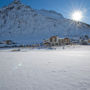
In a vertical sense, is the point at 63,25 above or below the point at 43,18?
below

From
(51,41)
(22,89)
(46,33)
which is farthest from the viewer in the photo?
(46,33)

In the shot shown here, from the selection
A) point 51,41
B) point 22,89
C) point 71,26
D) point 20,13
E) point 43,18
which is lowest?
point 22,89

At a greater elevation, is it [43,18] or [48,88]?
[43,18]

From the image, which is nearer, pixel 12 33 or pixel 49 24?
pixel 12 33

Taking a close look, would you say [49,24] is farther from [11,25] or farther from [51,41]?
[51,41]

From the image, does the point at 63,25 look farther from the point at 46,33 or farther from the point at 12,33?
the point at 12,33

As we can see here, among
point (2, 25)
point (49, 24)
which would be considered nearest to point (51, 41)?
point (49, 24)

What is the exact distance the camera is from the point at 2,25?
67.8 metres

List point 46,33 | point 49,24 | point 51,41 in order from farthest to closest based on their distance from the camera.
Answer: point 49,24 < point 46,33 < point 51,41

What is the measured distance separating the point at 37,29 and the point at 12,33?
769 inches

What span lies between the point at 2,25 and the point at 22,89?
3028 inches

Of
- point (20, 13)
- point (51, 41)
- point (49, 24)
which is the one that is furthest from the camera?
point (20, 13)

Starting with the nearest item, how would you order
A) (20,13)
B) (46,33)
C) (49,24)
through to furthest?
(46,33) < (49,24) < (20,13)

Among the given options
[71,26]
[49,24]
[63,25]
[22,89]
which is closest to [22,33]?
[49,24]
